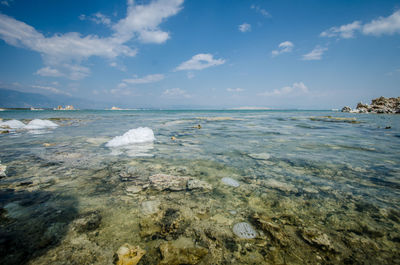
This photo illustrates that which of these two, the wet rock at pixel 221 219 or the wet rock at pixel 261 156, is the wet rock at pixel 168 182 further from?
the wet rock at pixel 261 156

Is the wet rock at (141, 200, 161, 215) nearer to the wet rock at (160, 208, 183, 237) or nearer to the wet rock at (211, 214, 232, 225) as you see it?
the wet rock at (160, 208, 183, 237)

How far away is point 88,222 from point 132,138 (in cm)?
419

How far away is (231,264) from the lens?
1.28 meters

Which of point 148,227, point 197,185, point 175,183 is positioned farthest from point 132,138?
point 148,227

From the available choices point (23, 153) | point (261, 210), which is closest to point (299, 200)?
point (261, 210)

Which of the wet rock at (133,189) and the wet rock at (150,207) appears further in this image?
the wet rock at (133,189)

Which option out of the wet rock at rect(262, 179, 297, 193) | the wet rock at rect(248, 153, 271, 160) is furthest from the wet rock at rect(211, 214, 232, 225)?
the wet rock at rect(248, 153, 271, 160)

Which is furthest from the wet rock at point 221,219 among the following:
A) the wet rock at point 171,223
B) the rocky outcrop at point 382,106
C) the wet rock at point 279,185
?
the rocky outcrop at point 382,106

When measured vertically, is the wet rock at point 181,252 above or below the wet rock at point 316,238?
above

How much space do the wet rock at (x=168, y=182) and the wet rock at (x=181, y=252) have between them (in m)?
1.00

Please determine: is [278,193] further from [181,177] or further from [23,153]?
[23,153]

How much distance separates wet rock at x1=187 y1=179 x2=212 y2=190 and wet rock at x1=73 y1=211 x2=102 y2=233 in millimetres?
1184

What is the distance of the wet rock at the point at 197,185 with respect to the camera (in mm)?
2489

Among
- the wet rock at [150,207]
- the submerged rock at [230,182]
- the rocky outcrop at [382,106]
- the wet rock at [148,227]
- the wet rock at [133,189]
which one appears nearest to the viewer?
the wet rock at [148,227]
